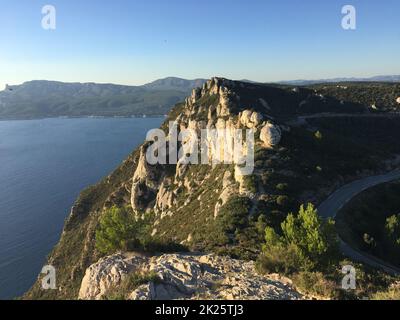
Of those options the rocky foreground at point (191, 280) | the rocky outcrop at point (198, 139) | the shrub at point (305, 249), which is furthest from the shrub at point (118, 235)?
the rocky outcrop at point (198, 139)

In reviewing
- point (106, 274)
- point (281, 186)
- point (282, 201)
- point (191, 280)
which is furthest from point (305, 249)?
point (281, 186)

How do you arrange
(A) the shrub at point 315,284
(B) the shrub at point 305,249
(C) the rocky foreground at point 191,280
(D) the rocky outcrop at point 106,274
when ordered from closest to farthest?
(A) the shrub at point 315,284, (C) the rocky foreground at point 191,280, (B) the shrub at point 305,249, (D) the rocky outcrop at point 106,274

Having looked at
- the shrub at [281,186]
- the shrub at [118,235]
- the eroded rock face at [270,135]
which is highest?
the eroded rock face at [270,135]

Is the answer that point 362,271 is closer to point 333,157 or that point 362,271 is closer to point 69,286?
point 333,157

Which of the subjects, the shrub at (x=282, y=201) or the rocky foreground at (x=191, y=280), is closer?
the rocky foreground at (x=191, y=280)

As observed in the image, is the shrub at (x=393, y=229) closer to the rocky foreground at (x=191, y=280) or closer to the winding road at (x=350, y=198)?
the winding road at (x=350, y=198)

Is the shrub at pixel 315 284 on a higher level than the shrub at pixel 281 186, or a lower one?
lower
